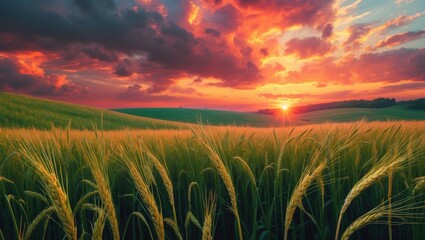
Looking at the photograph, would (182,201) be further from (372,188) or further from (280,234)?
(372,188)

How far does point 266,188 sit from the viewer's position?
2037 mm

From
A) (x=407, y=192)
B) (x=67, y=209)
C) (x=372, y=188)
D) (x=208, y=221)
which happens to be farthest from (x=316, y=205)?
(x=67, y=209)

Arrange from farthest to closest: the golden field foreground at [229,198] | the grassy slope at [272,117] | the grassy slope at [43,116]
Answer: the grassy slope at [272,117] → the grassy slope at [43,116] → the golden field foreground at [229,198]

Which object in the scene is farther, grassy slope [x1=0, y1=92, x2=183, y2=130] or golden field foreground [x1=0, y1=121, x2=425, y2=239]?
grassy slope [x1=0, y1=92, x2=183, y2=130]

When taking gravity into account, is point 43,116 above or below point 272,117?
above

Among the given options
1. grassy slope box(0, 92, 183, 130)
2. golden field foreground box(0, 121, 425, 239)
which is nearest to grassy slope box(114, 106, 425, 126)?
grassy slope box(0, 92, 183, 130)

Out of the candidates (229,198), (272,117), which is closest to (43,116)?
(229,198)

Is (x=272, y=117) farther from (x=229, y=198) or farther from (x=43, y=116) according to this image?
(x=229, y=198)

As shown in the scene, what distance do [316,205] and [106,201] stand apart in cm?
144

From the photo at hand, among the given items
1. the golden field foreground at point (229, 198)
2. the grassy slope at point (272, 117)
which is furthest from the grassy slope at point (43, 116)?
the grassy slope at point (272, 117)

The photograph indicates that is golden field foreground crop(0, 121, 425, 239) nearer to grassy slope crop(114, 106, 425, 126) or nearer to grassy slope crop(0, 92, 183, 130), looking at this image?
grassy slope crop(0, 92, 183, 130)

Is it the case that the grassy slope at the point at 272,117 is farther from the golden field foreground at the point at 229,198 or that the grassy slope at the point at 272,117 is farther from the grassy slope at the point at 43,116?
the golden field foreground at the point at 229,198

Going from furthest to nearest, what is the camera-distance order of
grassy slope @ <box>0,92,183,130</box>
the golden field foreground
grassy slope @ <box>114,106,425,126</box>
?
grassy slope @ <box>114,106,425,126</box> < grassy slope @ <box>0,92,183,130</box> < the golden field foreground

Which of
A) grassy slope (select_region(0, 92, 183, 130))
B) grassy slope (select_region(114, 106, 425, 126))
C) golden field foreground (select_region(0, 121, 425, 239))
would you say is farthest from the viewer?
grassy slope (select_region(114, 106, 425, 126))
